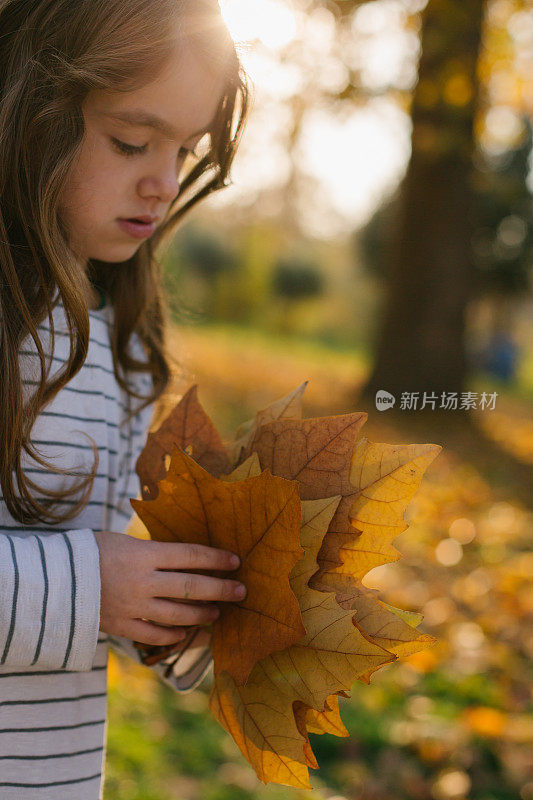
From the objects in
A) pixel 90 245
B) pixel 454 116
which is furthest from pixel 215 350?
pixel 90 245

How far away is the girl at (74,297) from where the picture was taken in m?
0.89

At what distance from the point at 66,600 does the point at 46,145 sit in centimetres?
63

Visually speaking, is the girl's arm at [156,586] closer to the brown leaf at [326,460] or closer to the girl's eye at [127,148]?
the brown leaf at [326,460]

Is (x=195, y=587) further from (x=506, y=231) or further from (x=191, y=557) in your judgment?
(x=506, y=231)

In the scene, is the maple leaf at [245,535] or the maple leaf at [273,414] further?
the maple leaf at [273,414]

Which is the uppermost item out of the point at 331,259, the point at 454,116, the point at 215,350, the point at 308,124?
the point at 331,259

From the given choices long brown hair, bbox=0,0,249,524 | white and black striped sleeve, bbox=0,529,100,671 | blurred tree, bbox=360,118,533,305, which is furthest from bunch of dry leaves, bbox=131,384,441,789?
→ blurred tree, bbox=360,118,533,305

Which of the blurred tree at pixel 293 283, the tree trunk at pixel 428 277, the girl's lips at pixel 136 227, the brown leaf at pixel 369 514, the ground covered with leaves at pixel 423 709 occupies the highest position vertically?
the blurred tree at pixel 293 283

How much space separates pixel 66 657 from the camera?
871 millimetres

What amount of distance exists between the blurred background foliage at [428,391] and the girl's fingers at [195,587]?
0.26 metres

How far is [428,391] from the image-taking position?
19.8ft

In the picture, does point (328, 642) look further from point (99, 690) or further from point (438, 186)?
point (438, 186)

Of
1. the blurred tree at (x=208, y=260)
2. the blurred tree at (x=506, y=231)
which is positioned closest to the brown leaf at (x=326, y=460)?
the blurred tree at (x=506, y=231)

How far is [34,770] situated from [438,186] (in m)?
5.91
